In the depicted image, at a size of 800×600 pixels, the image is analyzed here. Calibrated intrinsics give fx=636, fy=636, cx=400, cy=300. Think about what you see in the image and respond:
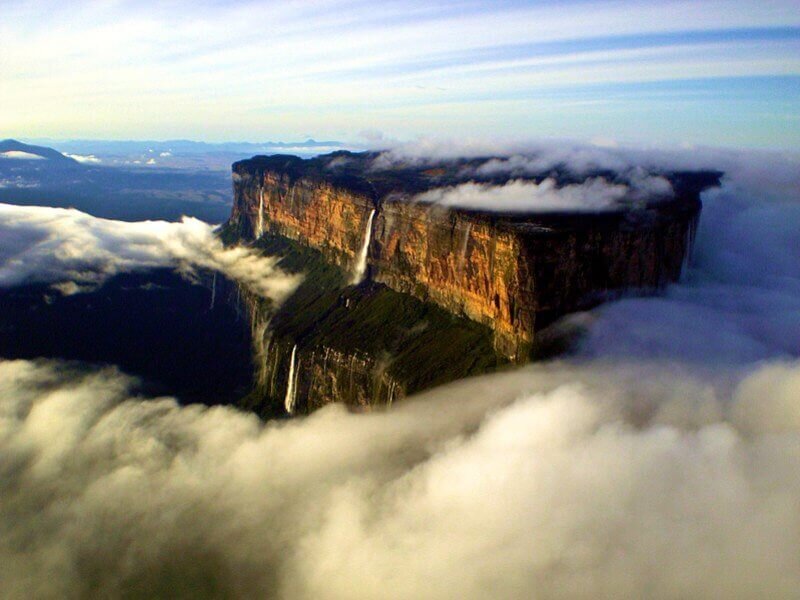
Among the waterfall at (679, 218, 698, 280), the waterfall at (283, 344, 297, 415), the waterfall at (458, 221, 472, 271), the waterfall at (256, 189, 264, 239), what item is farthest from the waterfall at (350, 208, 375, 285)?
the waterfall at (256, 189, 264, 239)

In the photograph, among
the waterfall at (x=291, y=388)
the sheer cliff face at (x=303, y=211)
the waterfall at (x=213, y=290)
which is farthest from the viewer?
the waterfall at (x=213, y=290)

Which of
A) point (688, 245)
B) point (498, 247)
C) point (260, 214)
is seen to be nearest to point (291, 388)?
point (498, 247)

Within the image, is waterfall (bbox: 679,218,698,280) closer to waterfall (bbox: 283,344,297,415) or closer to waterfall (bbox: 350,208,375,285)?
waterfall (bbox: 350,208,375,285)

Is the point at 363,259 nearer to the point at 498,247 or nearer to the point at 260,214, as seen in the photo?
the point at 498,247

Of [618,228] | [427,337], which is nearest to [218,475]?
[427,337]

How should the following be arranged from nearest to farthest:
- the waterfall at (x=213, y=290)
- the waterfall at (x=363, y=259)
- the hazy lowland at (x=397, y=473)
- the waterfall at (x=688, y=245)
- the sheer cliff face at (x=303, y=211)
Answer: the hazy lowland at (x=397, y=473) → the waterfall at (x=688, y=245) → the waterfall at (x=363, y=259) → the sheer cliff face at (x=303, y=211) → the waterfall at (x=213, y=290)

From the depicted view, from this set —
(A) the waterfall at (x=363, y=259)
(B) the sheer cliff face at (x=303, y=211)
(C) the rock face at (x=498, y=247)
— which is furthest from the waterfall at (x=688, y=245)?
(B) the sheer cliff face at (x=303, y=211)

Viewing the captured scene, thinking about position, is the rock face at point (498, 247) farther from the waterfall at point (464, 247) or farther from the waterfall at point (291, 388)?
the waterfall at point (291, 388)
